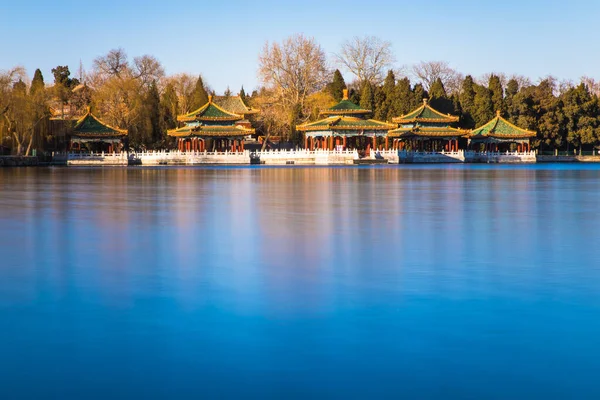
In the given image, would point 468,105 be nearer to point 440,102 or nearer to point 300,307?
point 440,102

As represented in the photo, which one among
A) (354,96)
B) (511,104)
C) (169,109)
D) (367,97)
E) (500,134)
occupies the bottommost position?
(500,134)

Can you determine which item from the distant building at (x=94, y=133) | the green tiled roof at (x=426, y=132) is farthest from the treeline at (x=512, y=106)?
the distant building at (x=94, y=133)

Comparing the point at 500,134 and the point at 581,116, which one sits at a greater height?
the point at 581,116

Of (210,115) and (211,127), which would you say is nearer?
(211,127)

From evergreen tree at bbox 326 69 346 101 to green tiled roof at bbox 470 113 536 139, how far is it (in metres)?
13.6

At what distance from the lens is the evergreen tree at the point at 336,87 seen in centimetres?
7900

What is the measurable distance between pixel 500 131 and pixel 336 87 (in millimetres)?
16694

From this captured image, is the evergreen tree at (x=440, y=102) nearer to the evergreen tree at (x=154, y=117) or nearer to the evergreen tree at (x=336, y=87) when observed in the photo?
the evergreen tree at (x=336, y=87)

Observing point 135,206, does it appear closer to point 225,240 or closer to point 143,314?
point 225,240

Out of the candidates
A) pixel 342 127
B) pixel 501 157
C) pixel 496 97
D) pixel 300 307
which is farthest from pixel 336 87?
pixel 300 307

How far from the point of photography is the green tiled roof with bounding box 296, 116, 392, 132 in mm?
66375

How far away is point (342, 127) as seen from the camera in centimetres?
6625

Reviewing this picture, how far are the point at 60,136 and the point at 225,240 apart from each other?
58345 millimetres

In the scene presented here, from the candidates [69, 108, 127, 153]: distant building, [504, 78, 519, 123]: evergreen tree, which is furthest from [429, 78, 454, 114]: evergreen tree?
[69, 108, 127, 153]: distant building
